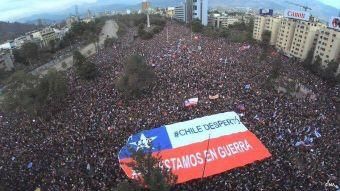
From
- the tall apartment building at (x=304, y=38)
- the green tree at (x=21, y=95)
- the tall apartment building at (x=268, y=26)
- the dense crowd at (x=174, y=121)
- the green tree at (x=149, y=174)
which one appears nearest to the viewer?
the green tree at (x=149, y=174)

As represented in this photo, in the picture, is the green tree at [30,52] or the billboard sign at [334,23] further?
the green tree at [30,52]

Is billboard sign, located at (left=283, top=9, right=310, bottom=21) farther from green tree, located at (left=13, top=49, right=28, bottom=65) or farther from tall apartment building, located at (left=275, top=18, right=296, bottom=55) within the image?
green tree, located at (left=13, top=49, right=28, bottom=65)

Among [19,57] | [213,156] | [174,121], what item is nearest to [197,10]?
[19,57]

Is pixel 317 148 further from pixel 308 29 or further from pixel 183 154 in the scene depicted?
pixel 308 29


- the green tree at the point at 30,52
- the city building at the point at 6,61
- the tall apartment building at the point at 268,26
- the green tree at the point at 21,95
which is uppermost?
the green tree at the point at 21,95

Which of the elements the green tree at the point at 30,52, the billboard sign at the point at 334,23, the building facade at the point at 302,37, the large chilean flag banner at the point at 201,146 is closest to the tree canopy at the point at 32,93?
the large chilean flag banner at the point at 201,146

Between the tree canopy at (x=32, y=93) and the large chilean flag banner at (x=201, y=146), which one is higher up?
the tree canopy at (x=32, y=93)

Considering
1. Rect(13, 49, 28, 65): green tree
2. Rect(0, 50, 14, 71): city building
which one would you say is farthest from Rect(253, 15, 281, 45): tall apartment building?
Rect(0, 50, 14, 71): city building

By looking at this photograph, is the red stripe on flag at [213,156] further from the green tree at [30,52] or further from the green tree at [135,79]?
the green tree at [30,52]
